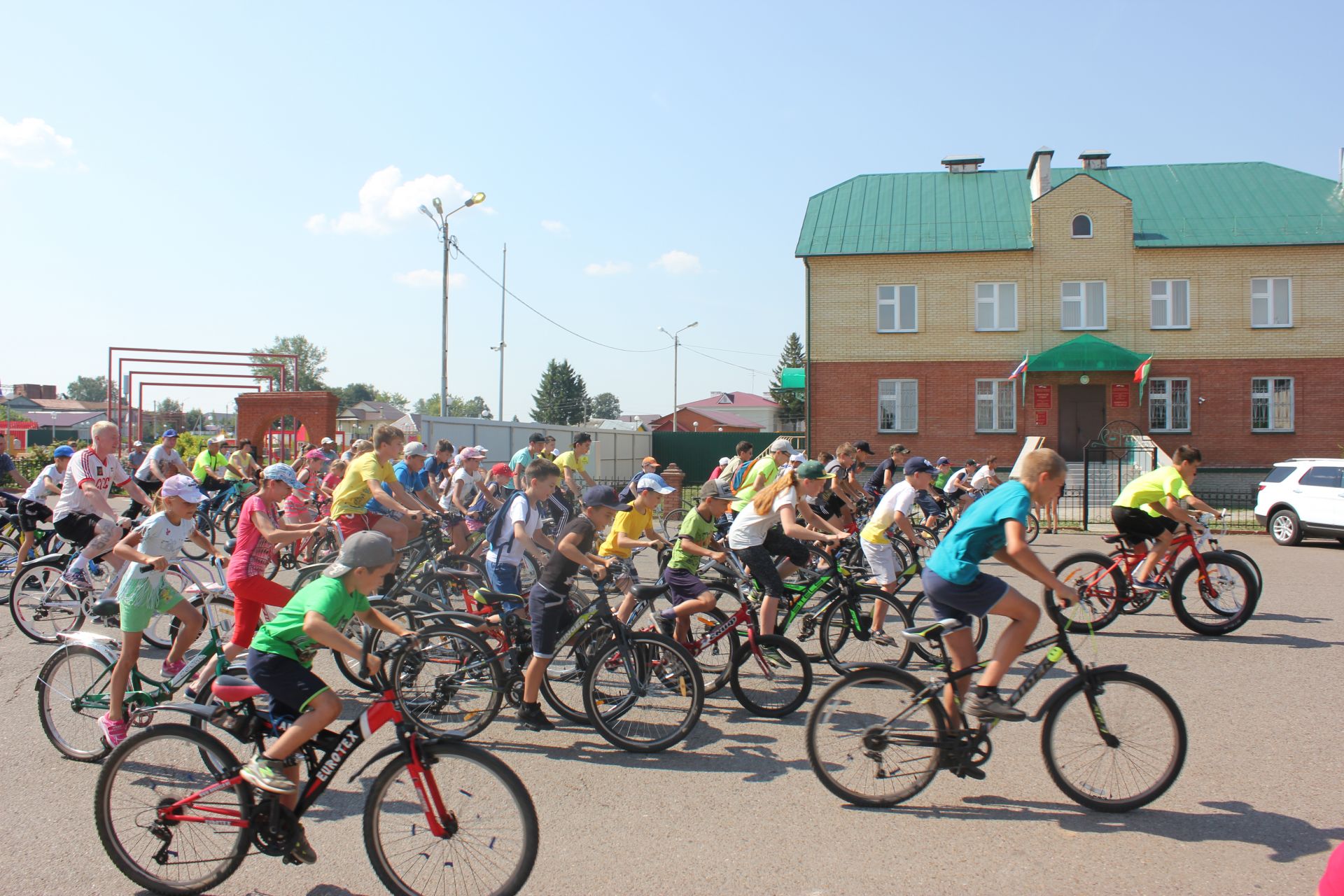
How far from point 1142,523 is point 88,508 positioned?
9988 millimetres

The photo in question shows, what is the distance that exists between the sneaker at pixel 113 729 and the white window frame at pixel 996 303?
1185 inches

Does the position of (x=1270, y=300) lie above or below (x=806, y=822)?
above

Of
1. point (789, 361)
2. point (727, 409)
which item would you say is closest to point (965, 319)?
point (727, 409)

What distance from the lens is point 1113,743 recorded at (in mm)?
4586

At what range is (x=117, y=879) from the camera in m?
3.92

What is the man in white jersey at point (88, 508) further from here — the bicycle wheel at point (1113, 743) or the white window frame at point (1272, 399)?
the white window frame at point (1272, 399)

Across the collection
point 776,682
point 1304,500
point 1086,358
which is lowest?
point 776,682

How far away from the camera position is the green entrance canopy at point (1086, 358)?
29.2 meters

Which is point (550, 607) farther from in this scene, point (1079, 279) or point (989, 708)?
point (1079, 279)

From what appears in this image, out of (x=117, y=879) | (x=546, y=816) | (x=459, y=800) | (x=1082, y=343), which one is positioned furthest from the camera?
(x=1082, y=343)

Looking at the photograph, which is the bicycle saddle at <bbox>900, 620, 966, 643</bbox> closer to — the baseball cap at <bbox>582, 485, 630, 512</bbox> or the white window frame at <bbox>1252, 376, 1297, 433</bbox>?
the baseball cap at <bbox>582, 485, 630, 512</bbox>

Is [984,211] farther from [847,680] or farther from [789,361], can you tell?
[789,361]

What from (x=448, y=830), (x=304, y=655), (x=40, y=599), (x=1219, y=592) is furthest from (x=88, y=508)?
(x=1219, y=592)

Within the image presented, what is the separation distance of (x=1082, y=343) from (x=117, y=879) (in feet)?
101
